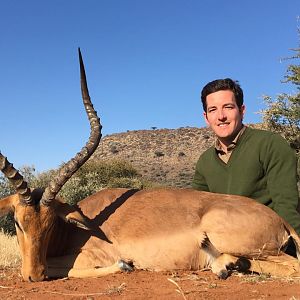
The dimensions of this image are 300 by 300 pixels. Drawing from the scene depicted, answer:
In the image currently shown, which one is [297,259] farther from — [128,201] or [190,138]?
[190,138]

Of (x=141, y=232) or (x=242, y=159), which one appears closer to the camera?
(x=141, y=232)

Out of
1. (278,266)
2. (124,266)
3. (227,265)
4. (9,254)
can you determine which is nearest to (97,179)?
(9,254)

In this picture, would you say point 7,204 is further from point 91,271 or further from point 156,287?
point 156,287

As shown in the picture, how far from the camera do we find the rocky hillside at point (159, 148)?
36844 mm

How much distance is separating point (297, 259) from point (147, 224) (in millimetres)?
1558

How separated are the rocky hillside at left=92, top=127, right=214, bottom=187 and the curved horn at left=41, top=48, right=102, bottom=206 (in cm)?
2738

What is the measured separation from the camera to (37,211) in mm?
5242

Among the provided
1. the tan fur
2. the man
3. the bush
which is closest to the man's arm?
the man

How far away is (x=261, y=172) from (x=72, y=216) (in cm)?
212

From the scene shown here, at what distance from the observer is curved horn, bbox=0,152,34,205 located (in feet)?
17.0

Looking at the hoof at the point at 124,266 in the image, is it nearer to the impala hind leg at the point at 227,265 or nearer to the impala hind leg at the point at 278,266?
the impala hind leg at the point at 227,265

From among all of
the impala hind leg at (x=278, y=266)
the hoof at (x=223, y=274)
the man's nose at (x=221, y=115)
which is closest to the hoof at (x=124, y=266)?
the hoof at (x=223, y=274)

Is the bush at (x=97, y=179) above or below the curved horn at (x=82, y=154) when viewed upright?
below

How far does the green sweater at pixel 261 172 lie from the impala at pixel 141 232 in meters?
0.28
